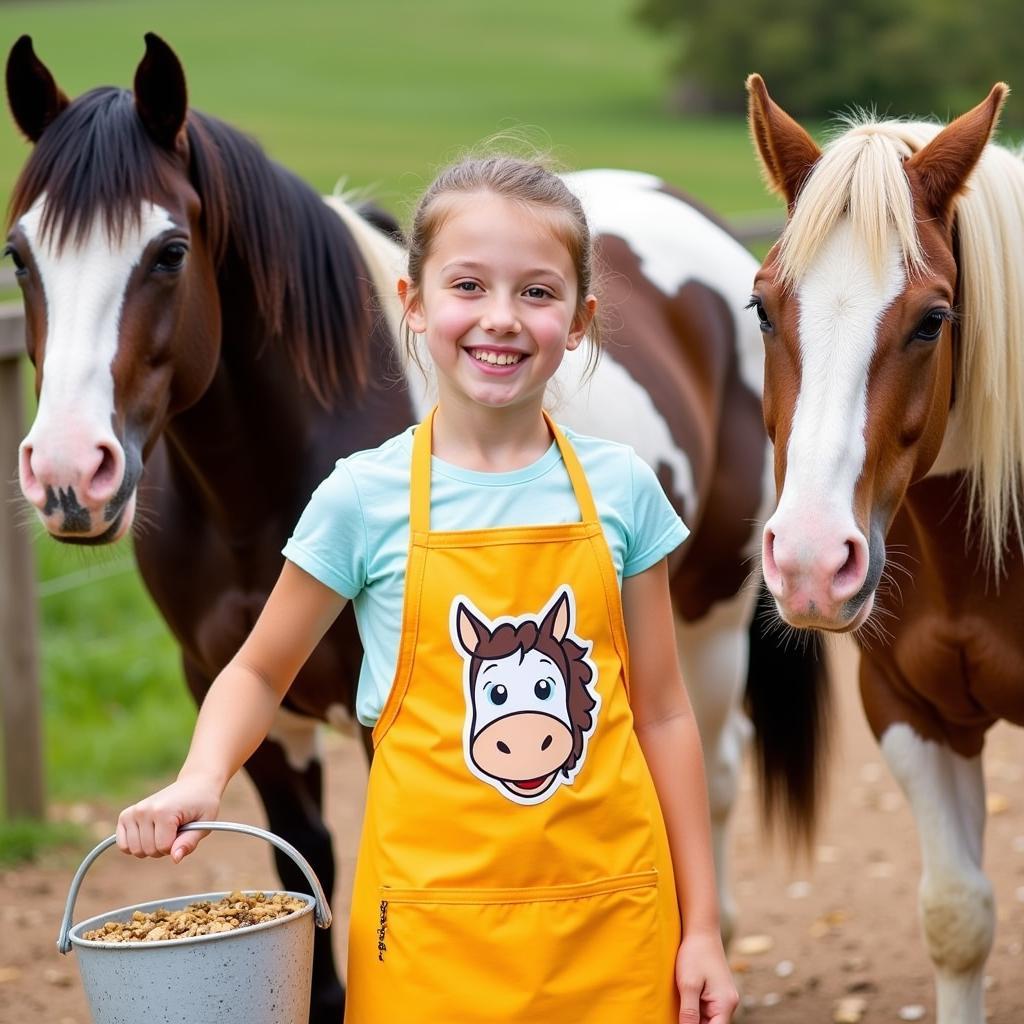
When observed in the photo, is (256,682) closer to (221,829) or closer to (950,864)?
(221,829)

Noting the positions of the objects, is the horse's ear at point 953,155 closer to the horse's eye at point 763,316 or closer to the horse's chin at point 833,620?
the horse's eye at point 763,316

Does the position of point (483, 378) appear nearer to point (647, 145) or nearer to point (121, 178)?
point (121, 178)

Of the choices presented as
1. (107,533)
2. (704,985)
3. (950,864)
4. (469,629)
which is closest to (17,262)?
(107,533)

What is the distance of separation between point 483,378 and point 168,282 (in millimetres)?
907

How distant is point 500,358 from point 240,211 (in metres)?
1.08

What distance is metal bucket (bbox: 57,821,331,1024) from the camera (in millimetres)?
1587

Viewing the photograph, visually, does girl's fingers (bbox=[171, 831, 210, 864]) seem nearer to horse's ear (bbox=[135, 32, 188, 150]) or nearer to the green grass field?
the green grass field

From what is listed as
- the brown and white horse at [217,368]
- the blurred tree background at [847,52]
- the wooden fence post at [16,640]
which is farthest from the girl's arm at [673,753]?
the blurred tree background at [847,52]

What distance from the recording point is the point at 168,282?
250 centimetres

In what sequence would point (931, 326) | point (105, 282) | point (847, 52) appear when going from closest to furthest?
1. point (931, 326)
2. point (105, 282)
3. point (847, 52)

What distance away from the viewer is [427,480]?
6.06 ft

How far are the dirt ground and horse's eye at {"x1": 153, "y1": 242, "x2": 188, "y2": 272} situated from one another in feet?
6.06

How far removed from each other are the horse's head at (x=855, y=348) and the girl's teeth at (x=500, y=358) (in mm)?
427

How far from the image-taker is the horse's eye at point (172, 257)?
249 cm
